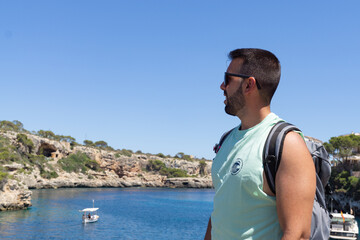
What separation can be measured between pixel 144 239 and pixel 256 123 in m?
26.7

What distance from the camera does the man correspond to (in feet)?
4.70

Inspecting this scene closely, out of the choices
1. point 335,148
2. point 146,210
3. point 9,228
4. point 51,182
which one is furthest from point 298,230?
point 51,182

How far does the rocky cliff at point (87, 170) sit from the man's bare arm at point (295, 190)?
123 feet

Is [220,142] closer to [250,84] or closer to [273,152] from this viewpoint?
[250,84]

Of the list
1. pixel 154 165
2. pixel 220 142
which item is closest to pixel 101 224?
pixel 220 142

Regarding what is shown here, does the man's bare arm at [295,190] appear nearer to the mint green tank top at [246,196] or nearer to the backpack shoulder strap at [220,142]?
the mint green tank top at [246,196]

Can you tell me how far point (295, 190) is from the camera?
142cm

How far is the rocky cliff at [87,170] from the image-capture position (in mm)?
57375

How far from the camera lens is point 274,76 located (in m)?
1.67

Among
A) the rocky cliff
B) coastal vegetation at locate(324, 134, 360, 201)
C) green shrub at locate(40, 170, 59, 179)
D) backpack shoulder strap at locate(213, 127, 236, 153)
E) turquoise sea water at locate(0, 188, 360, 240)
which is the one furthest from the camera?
green shrub at locate(40, 170, 59, 179)

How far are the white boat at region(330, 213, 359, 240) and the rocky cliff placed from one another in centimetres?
2860

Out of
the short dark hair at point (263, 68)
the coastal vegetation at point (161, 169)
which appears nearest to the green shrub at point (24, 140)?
the coastal vegetation at point (161, 169)

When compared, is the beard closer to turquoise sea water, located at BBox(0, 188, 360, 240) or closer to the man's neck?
the man's neck

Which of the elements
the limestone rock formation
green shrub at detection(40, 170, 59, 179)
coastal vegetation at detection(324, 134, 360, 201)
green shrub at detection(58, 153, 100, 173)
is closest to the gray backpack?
the limestone rock formation
